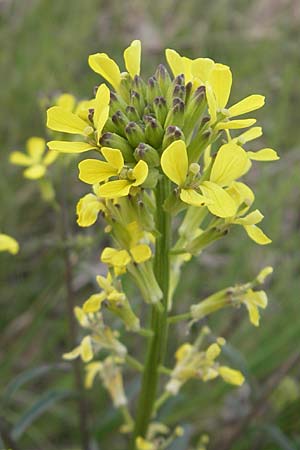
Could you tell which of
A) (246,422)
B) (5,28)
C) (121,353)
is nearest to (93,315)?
(121,353)

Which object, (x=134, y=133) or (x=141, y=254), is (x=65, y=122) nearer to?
(x=134, y=133)

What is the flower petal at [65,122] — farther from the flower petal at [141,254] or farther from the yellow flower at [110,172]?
the flower petal at [141,254]

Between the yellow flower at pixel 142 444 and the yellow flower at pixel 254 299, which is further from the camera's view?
the yellow flower at pixel 142 444

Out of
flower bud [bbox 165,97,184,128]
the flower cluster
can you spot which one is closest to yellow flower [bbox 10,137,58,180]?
the flower cluster

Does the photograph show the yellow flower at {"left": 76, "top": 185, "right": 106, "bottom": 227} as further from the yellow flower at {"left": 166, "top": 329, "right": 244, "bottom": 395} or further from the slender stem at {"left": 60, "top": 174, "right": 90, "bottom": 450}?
the slender stem at {"left": 60, "top": 174, "right": 90, "bottom": 450}

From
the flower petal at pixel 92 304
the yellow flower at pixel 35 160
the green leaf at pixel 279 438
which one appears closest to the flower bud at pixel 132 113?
the flower petal at pixel 92 304

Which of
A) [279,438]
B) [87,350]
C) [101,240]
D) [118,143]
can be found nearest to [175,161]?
[118,143]

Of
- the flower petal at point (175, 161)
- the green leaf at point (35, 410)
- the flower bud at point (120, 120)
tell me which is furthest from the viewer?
the green leaf at point (35, 410)
